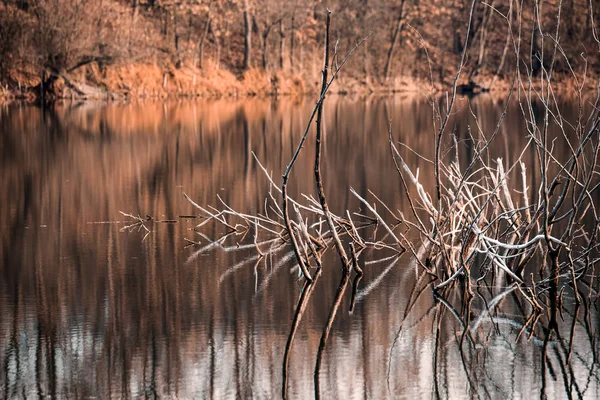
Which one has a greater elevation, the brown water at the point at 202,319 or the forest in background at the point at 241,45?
the forest in background at the point at 241,45

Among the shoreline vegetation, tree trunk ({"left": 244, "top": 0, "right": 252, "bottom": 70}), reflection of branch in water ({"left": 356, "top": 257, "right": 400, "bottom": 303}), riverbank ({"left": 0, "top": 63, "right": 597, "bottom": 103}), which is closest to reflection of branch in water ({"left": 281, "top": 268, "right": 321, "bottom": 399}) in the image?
the shoreline vegetation

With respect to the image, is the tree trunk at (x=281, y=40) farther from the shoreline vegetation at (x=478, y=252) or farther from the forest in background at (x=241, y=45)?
the shoreline vegetation at (x=478, y=252)

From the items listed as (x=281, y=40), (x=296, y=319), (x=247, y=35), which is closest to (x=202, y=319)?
(x=296, y=319)

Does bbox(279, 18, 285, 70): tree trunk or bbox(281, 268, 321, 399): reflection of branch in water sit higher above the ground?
bbox(279, 18, 285, 70): tree trunk

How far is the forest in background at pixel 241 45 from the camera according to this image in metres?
38.3

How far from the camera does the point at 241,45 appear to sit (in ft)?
166

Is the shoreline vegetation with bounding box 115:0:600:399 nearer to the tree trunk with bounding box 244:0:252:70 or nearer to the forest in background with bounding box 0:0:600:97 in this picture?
the forest in background with bounding box 0:0:600:97

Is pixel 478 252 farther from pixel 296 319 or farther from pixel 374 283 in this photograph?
pixel 296 319

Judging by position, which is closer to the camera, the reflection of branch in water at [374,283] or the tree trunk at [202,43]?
the reflection of branch in water at [374,283]

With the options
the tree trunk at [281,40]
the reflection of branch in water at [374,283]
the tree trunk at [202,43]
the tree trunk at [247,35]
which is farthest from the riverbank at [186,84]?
the reflection of branch in water at [374,283]

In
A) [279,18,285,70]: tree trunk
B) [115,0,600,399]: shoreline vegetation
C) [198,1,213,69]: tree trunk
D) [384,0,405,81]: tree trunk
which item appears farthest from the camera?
[384,0,405,81]: tree trunk

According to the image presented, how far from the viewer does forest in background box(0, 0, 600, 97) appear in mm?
38312

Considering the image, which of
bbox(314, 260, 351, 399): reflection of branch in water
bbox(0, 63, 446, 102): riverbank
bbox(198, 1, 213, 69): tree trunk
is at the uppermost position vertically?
bbox(198, 1, 213, 69): tree trunk

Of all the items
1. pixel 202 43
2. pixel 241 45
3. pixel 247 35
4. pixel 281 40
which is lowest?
pixel 202 43
